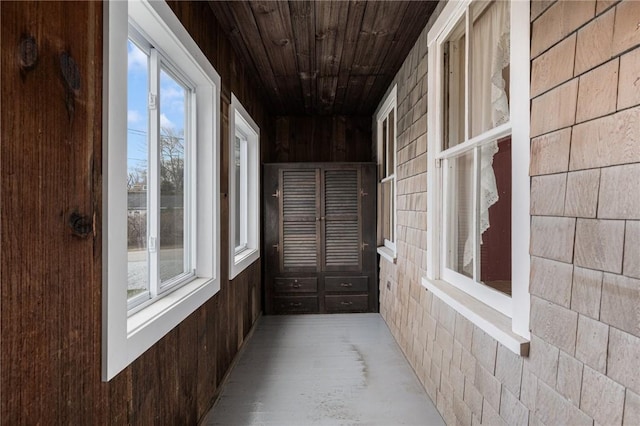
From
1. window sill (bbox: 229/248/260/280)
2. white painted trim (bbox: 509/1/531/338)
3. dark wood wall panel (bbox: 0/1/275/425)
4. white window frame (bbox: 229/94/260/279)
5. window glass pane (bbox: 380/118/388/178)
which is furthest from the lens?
window glass pane (bbox: 380/118/388/178)

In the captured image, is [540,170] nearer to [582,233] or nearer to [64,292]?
[582,233]

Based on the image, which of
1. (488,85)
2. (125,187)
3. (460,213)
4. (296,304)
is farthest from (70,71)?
(296,304)

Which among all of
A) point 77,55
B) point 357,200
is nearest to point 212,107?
point 77,55

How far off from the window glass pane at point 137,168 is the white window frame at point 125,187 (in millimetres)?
118

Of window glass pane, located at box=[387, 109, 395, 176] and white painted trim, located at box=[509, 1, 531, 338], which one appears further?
window glass pane, located at box=[387, 109, 395, 176]

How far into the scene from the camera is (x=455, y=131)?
209cm

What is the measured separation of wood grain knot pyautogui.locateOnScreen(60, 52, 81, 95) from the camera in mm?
941

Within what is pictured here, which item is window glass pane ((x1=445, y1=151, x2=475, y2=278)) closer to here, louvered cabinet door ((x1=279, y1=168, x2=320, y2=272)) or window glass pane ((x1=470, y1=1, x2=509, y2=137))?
window glass pane ((x1=470, y1=1, x2=509, y2=137))

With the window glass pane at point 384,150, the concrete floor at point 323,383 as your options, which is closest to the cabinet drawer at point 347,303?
the concrete floor at point 323,383

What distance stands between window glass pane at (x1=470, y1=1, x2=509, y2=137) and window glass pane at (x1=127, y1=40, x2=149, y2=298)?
62.5 inches

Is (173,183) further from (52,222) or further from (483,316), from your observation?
(483,316)

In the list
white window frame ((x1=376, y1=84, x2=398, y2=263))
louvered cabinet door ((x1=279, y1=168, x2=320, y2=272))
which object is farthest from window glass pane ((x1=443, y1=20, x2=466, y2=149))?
louvered cabinet door ((x1=279, y1=168, x2=320, y2=272))

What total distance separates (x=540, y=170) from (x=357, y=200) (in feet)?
10.5

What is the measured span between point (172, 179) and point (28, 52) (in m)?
1.19
